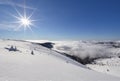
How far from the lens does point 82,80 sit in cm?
940

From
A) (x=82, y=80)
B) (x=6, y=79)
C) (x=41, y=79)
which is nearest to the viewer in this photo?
(x=6, y=79)

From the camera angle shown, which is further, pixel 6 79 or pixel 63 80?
pixel 63 80

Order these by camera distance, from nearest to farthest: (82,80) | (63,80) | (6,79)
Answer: (6,79)
(63,80)
(82,80)

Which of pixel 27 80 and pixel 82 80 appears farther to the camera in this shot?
pixel 82 80

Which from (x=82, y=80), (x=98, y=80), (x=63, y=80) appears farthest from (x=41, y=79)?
(x=98, y=80)

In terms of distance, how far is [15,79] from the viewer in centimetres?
718

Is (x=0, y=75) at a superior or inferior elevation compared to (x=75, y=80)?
superior

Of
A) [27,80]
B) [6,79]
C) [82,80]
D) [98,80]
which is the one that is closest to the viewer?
[6,79]

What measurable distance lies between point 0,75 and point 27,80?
4.32 ft

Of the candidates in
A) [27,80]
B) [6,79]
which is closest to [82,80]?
[27,80]

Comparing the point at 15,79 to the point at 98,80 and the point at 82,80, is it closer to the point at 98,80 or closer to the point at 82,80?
the point at 82,80

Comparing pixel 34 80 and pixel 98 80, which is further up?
pixel 34 80

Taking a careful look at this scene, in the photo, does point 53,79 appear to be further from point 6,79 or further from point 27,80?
point 6,79

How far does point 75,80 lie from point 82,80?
1.92ft
